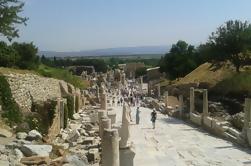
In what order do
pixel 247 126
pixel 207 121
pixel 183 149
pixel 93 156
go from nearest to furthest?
pixel 93 156 < pixel 183 149 < pixel 247 126 < pixel 207 121

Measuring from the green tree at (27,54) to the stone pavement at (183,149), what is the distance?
1489 cm

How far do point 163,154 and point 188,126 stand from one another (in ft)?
38.5

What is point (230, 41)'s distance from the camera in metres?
49.5

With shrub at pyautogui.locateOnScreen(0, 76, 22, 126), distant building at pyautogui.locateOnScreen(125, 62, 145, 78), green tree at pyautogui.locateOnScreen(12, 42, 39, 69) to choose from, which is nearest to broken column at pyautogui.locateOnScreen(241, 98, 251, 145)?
shrub at pyautogui.locateOnScreen(0, 76, 22, 126)

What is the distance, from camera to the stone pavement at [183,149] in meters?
18.8

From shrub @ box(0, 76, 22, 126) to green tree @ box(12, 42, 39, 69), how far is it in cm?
1829

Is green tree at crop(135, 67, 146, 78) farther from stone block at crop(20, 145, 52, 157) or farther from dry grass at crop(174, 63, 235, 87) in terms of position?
stone block at crop(20, 145, 52, 157)

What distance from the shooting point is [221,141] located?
952 inches

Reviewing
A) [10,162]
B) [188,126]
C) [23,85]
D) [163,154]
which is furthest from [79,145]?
[188,126]

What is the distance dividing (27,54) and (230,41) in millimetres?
21836

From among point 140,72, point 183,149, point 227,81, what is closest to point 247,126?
point 183,149

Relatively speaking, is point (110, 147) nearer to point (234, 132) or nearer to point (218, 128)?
point (234, 132)

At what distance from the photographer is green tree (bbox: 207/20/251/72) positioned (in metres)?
49.5

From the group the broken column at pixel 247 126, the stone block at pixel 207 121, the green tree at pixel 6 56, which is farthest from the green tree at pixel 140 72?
the broken column at pixel 247 126
